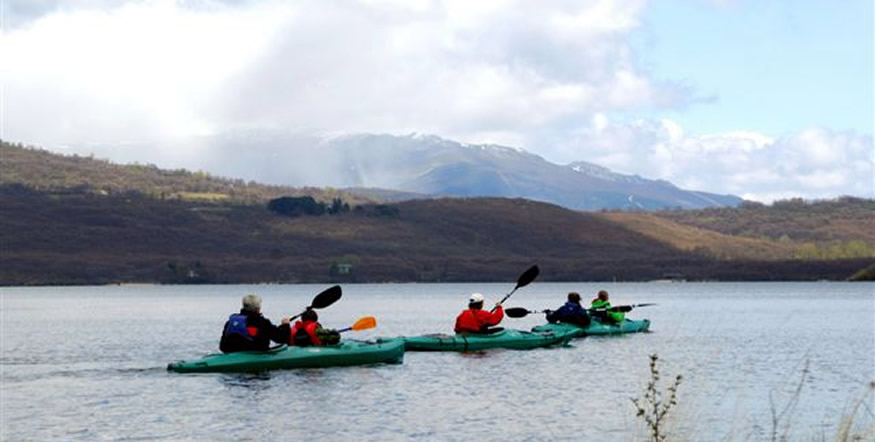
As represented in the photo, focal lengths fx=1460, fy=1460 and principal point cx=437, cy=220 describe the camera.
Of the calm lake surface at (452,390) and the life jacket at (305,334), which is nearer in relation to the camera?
the calm lake surface at (452,390)

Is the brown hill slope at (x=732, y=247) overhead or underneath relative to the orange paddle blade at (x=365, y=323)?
overhead

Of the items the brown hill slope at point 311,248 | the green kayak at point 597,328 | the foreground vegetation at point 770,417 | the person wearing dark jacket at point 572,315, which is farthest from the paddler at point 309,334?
the brown hill slope at point 311,248

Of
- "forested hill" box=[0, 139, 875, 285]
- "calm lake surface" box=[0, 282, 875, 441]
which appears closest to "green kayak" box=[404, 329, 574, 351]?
"calm lake surface" box=[0, 282, 875, 441]

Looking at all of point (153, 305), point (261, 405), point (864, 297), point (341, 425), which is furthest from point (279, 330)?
point (864, 297)

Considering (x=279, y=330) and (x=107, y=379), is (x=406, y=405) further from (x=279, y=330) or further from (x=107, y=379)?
(x=107, y=379)

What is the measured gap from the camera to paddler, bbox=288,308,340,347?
1470 inches

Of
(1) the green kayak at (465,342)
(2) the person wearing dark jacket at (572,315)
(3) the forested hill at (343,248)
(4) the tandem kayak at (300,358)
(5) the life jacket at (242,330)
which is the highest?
(3) the forested hill at (343,248)

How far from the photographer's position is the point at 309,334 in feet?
123

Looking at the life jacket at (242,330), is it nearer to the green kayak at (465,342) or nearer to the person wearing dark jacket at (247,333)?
the person wearing dark jacket at (247,333)

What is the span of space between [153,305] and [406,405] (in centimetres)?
7739

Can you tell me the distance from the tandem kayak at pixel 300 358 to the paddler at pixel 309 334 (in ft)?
0.67

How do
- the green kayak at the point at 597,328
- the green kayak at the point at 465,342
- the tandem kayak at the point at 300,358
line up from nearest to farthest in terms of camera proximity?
the tandem kayak at the point at 300,358, the green kayak at the point at 465,342, the green kayak at the point at 597,328

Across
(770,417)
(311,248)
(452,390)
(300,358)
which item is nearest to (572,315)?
(300,358)

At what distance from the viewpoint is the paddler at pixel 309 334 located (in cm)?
3734
